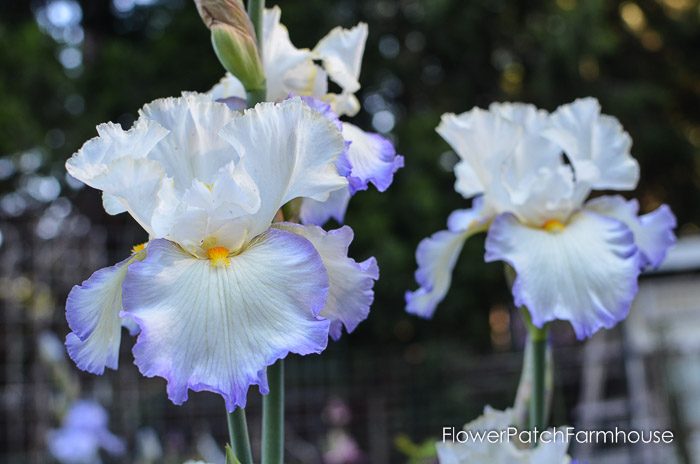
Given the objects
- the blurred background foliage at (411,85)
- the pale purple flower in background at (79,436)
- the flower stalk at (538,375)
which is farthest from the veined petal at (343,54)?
the blurred background foliage at (411,85)

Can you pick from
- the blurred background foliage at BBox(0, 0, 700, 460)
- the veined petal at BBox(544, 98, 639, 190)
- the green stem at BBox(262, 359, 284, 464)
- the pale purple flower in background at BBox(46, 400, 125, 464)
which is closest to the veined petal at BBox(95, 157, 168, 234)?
the green stem at BBox(262, 359, 284, 464)

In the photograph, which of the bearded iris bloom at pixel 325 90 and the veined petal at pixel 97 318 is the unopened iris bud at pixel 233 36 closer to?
the bearded iris bloom at pixel 325 90

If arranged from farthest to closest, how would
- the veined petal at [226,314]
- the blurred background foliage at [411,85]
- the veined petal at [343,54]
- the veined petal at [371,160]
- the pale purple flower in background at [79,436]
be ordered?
the blurred background foliage at [411,85], the pale purple flower in background at [79,436], the veined petal at [343,54], the veined petal at [371,160], the veined petal at [226,314]

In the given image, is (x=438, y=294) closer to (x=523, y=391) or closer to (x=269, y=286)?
(x=523, y=391)

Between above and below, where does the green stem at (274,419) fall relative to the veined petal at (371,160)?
below

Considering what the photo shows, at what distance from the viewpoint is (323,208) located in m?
0.57

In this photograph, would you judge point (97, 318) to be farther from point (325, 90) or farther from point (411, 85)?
point (411, 85)

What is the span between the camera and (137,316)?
0.41m

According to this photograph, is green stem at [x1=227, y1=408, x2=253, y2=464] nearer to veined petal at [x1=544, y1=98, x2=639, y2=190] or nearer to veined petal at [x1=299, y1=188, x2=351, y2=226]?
veined petal at [x1=299, y1=188, x2=351, y2=226]

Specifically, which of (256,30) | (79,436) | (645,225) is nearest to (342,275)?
(256,30)

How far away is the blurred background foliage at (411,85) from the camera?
4.89 meters

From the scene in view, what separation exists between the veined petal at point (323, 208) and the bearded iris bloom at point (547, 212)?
12 cm

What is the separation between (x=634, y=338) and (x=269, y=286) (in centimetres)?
374

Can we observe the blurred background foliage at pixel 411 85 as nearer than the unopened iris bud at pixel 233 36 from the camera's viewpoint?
No
